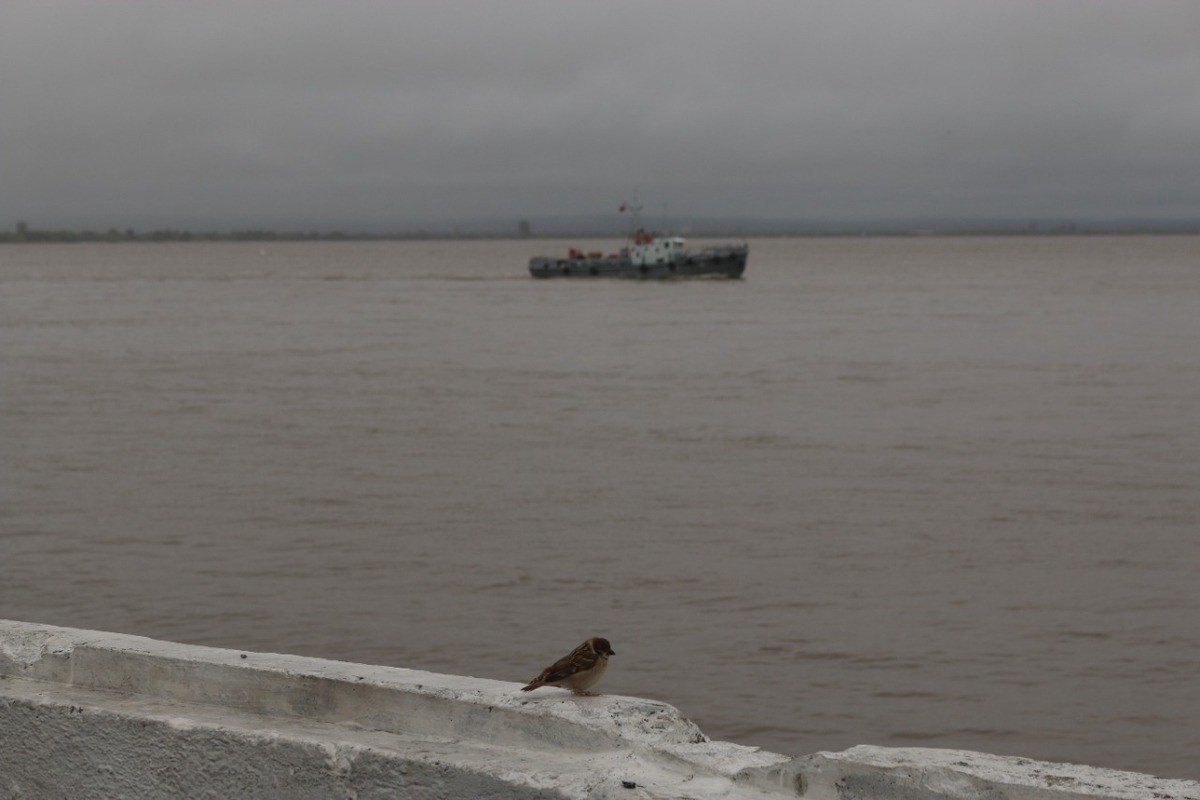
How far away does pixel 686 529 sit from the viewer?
12.7 meters

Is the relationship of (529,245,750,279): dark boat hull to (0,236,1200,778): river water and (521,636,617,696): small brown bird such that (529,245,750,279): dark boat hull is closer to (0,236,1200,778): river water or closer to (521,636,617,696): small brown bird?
(0,236,1200,778): river water

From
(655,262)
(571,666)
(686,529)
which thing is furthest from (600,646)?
(655,262)

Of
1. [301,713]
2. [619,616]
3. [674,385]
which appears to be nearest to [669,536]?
[619,616]

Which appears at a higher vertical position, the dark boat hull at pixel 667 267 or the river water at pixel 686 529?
the dark boat hull at pixel 667 267

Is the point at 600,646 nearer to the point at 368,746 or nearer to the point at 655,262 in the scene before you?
the point at 368,746

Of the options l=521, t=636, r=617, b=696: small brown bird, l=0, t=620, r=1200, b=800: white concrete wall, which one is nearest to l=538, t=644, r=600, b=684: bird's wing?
l=521, t=636, r=617, b=696: small brown bird

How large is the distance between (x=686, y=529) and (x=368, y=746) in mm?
9894

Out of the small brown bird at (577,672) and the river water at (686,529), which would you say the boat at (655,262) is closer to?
the river water at (686,529)

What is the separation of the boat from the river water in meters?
45.3

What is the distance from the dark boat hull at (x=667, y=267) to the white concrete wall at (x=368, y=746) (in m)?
72.9

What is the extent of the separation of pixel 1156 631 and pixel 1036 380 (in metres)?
17.9

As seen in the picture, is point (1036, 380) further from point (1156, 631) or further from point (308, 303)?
point (308, 303)

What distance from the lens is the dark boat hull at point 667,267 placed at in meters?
76.3

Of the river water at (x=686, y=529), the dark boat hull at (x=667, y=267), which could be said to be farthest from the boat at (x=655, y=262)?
the river water at (x=686, y=529)
